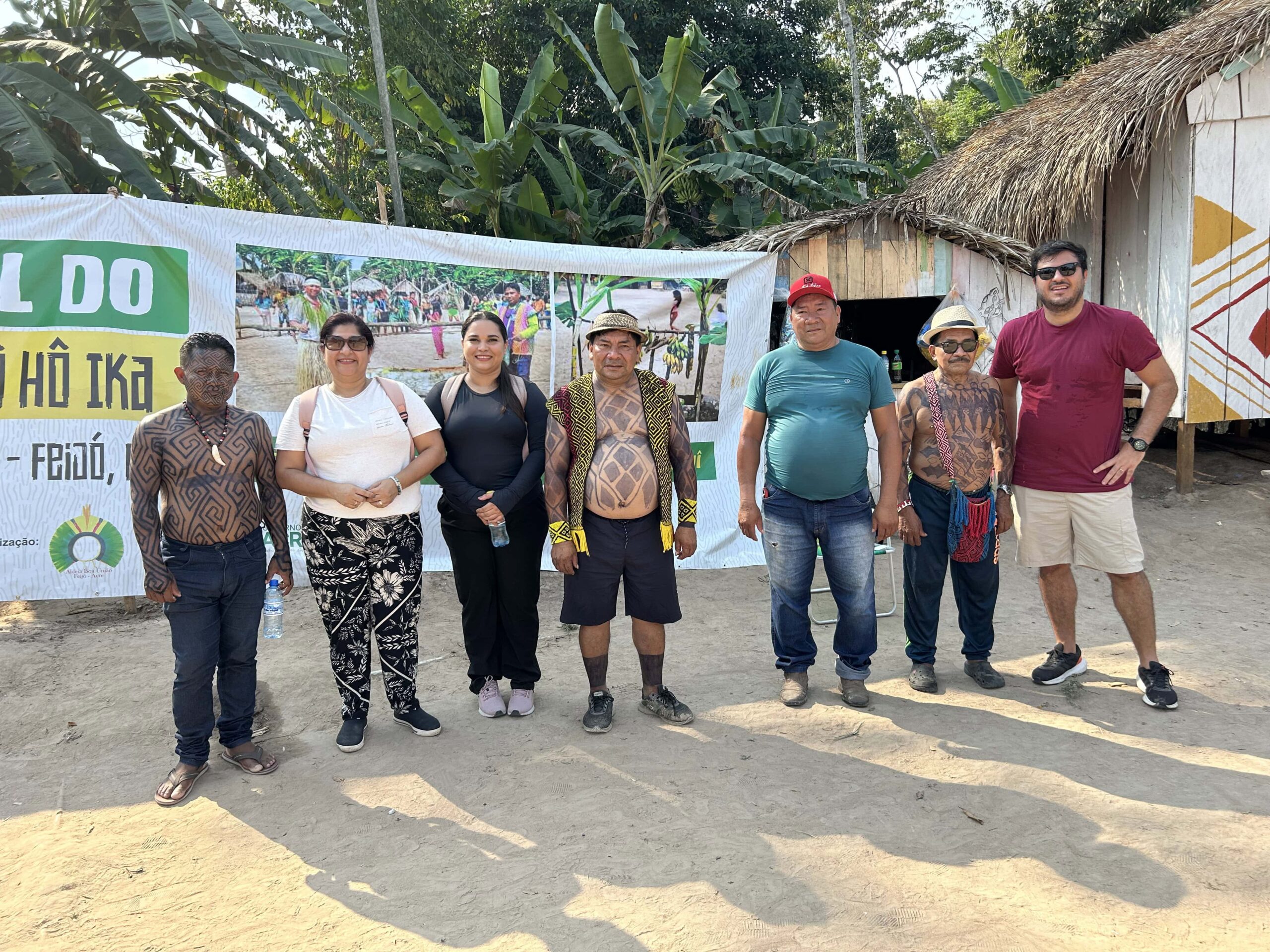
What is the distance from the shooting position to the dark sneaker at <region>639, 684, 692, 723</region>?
385 cm

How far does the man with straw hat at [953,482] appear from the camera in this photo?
3975 mm

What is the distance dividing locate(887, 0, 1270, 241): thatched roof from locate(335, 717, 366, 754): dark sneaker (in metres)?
5.54

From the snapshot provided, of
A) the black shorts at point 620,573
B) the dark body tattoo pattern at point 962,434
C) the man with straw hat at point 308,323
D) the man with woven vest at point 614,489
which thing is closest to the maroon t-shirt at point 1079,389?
the dark body tattoo pattern at point 962,434

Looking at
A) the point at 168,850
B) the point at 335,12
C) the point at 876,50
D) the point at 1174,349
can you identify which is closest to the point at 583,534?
the point at 168,850

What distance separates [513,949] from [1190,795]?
2.33m

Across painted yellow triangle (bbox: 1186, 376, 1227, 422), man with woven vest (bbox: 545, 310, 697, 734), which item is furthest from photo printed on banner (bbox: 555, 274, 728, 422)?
painted yellow triangle (bbox: 1186, 376, 1227, 422)

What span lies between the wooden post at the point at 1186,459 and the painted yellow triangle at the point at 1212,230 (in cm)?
138

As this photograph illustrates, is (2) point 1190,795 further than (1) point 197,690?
No

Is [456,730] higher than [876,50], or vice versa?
[876,50]

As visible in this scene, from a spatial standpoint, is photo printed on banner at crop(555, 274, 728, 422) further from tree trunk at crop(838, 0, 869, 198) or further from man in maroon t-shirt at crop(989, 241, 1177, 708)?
tree trunk at crop(838, 0, 869, 198)

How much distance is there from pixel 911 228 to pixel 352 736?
18.7 ft

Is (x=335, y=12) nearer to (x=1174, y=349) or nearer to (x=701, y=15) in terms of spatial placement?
(x=701, y=15)

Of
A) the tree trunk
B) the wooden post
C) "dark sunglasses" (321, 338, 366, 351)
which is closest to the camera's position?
"dark sunglasses" (321, 338, 366, 351)

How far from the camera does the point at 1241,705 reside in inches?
151
